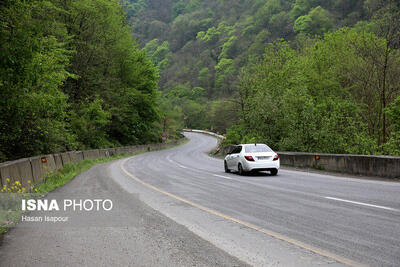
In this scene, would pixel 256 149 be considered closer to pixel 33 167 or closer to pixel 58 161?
pixel 33 167

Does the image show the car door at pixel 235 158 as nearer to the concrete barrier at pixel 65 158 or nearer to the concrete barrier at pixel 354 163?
the concrete barrier at pixel 354 163

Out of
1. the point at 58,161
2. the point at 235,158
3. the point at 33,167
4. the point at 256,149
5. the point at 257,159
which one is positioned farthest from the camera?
the point at 58,161

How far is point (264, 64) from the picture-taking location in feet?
161

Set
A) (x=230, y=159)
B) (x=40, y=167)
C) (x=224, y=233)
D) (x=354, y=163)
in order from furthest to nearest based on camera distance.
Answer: (x=230, y=159) < (x=354, y=163) < (x=40, y=167) < (x=224, y=233)

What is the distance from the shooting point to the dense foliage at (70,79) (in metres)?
13.3

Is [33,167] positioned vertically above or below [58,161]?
above

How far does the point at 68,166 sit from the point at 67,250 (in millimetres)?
17336

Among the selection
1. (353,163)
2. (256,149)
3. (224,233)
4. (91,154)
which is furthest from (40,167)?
(91,154)

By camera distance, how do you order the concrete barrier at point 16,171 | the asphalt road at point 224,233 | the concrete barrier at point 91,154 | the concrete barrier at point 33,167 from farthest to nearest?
the concrete barrier at point 91,154
the concrete barrier at point 33,167
the concrete barrier at point 16,171
the asphalt road at point 224,233

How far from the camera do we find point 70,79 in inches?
1615

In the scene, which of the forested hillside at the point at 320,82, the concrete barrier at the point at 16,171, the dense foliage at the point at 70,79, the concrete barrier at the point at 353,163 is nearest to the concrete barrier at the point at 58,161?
the dense foliage at the point at 70,79

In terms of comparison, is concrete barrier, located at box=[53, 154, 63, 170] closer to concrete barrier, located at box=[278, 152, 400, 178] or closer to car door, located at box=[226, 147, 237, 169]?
car door, located at box=[226, 147, 237, 169]

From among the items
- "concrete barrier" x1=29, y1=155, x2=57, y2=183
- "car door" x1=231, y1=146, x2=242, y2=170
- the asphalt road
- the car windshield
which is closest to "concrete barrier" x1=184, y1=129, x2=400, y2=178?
the car windshield

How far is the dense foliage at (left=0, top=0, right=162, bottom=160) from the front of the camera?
13266 millimetres
